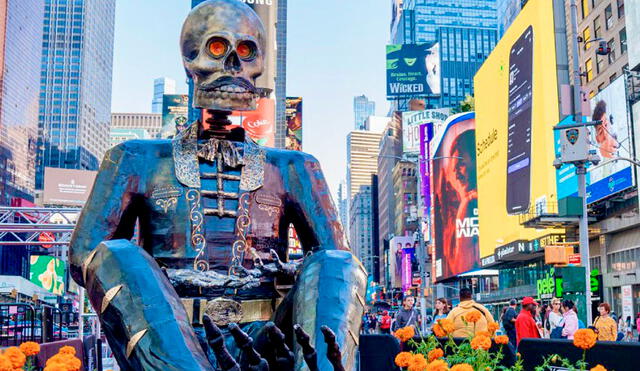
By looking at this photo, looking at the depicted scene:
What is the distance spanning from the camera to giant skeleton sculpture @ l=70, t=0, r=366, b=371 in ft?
10.2

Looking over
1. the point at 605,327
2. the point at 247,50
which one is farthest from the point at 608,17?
the point at 247,50

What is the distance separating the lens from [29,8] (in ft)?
338

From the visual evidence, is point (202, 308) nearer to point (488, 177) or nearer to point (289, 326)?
point (289, 326)

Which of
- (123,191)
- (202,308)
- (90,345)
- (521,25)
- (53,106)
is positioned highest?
(53,106)

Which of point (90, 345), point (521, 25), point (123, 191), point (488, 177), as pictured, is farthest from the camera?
point (488, 177)

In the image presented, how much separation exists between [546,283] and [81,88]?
119 meters

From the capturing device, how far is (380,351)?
836cm

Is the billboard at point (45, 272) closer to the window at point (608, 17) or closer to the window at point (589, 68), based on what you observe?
the window at point (589, 68)

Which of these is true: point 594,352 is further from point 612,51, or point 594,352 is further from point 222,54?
point 612,51

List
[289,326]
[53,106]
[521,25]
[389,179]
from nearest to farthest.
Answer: [289,326], [521,25], [389,179], [53,106]

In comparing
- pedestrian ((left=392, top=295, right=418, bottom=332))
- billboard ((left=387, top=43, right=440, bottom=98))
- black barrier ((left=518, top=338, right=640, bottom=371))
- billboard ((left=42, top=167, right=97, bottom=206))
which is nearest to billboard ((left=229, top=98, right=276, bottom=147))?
billboard ((left=42, top=167, right=97, bottom=206))

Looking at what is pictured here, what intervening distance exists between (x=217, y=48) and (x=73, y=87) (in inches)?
5760

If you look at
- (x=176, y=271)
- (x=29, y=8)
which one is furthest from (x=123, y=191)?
(x=29, y=8)

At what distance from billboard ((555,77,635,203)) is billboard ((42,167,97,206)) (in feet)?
130
